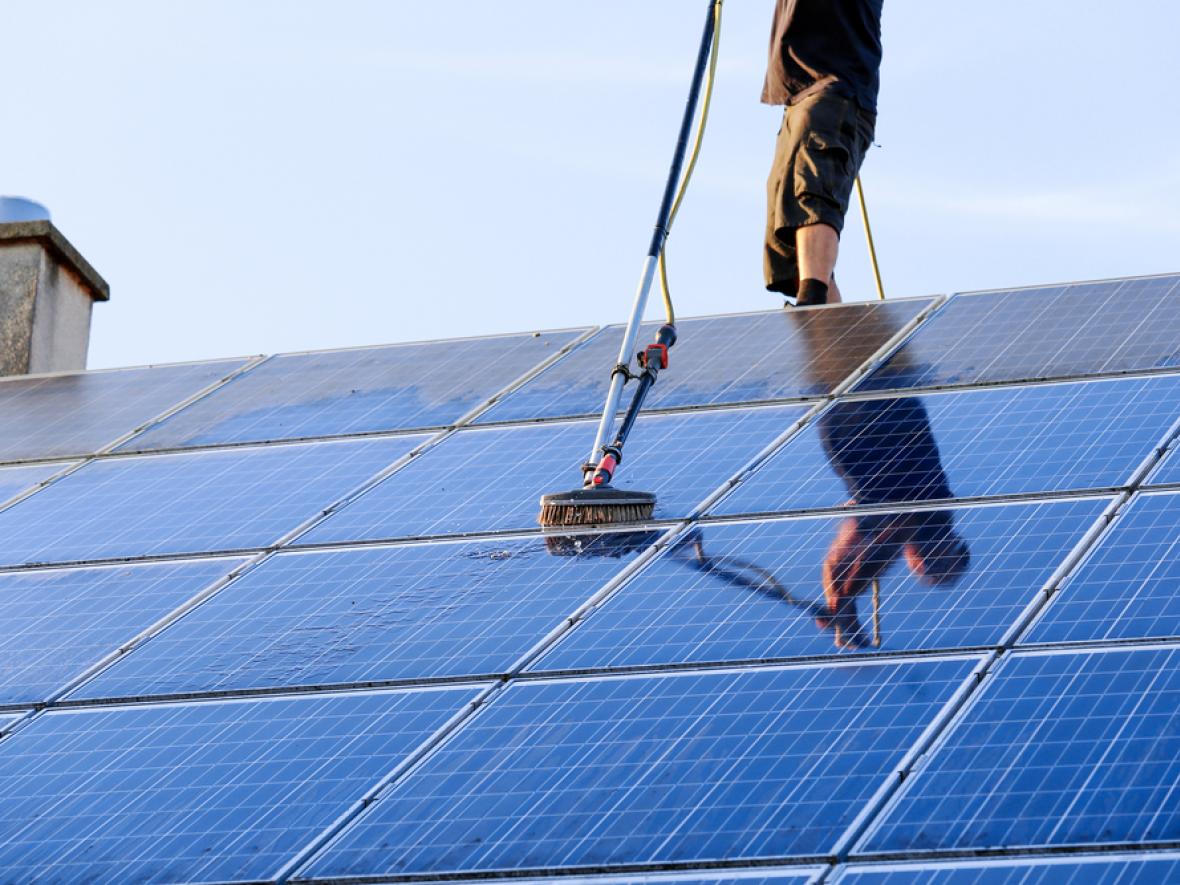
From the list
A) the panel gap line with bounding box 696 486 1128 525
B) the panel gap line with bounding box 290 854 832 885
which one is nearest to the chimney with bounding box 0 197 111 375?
the panel gap line with bounding box 696 486 1128 525

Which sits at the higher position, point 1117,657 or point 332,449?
point 332,449

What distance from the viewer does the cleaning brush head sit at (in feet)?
31.0

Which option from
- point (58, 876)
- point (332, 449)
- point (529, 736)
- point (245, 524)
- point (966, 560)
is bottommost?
point (58, 876)

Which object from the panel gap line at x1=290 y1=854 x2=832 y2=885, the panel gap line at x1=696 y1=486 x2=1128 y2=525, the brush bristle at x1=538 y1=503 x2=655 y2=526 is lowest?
the panel gap line at x1=290 y1=854 x2=832 y2=885

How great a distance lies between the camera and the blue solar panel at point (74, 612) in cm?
873

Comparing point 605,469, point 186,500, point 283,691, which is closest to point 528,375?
point 186,500

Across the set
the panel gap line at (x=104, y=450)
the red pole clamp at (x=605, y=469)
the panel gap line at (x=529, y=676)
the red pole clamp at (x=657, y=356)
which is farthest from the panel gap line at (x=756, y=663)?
the panel gap line at (x=104, y=450)

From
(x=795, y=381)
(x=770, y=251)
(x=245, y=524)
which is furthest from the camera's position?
(x=770, y=251)

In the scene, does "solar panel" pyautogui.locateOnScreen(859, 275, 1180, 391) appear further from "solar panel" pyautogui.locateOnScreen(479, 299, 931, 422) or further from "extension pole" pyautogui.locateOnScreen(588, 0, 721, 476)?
"extension pole" pyautogui.locateOnScreen(588, 0, 721, 476)

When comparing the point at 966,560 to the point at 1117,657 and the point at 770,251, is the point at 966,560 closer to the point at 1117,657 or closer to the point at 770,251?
the point at 1117,657

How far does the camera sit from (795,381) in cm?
1119

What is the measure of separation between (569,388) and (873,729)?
16.9ft

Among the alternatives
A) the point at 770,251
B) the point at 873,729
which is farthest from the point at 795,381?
the point at 873,729

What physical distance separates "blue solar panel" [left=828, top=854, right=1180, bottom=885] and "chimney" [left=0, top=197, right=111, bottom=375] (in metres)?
12.1
